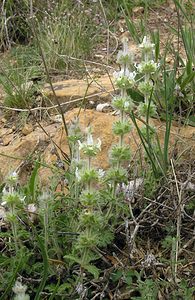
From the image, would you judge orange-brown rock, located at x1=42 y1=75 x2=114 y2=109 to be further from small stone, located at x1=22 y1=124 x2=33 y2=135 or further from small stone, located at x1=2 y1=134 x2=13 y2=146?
small stone, located at x1=2 y1=134 x2=13 y2=146

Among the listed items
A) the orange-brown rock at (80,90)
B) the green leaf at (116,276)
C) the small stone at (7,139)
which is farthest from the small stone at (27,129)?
the green leaf at (116,276)

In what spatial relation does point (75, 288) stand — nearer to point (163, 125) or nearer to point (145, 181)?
point (145, 181)

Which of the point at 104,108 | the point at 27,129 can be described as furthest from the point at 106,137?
the point at 27,129

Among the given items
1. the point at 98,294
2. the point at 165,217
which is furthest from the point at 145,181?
the point at 98,294

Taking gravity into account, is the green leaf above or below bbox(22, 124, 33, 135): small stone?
above

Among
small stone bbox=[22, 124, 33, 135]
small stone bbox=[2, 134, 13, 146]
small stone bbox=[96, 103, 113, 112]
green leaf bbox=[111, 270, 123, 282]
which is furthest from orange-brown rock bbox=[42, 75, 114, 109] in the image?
green leaf bbox=[111, 270, 123, 282]

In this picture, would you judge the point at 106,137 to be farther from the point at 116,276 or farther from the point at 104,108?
the point at 116,276

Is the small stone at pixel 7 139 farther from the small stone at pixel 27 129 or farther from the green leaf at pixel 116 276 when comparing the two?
the green leaf at pixel 116 276

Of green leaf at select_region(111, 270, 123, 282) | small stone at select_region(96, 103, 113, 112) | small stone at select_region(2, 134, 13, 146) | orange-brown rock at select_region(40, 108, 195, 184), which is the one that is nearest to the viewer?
green leaf at select_region(111, 270, 123, 282)

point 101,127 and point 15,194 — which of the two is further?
point 101,127

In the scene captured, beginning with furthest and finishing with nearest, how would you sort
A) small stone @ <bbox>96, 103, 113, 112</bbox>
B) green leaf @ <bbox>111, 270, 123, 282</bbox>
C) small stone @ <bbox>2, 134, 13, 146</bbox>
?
small stone @ <bbox>2, 134, 13, 146</bbox> < small stone @ <bbox>96, 103, 113, 112</bbox> < green leaf @ <bbox>111, 270, 123, 282</bbox>

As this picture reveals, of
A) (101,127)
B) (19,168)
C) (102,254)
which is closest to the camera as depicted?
(102,254)
